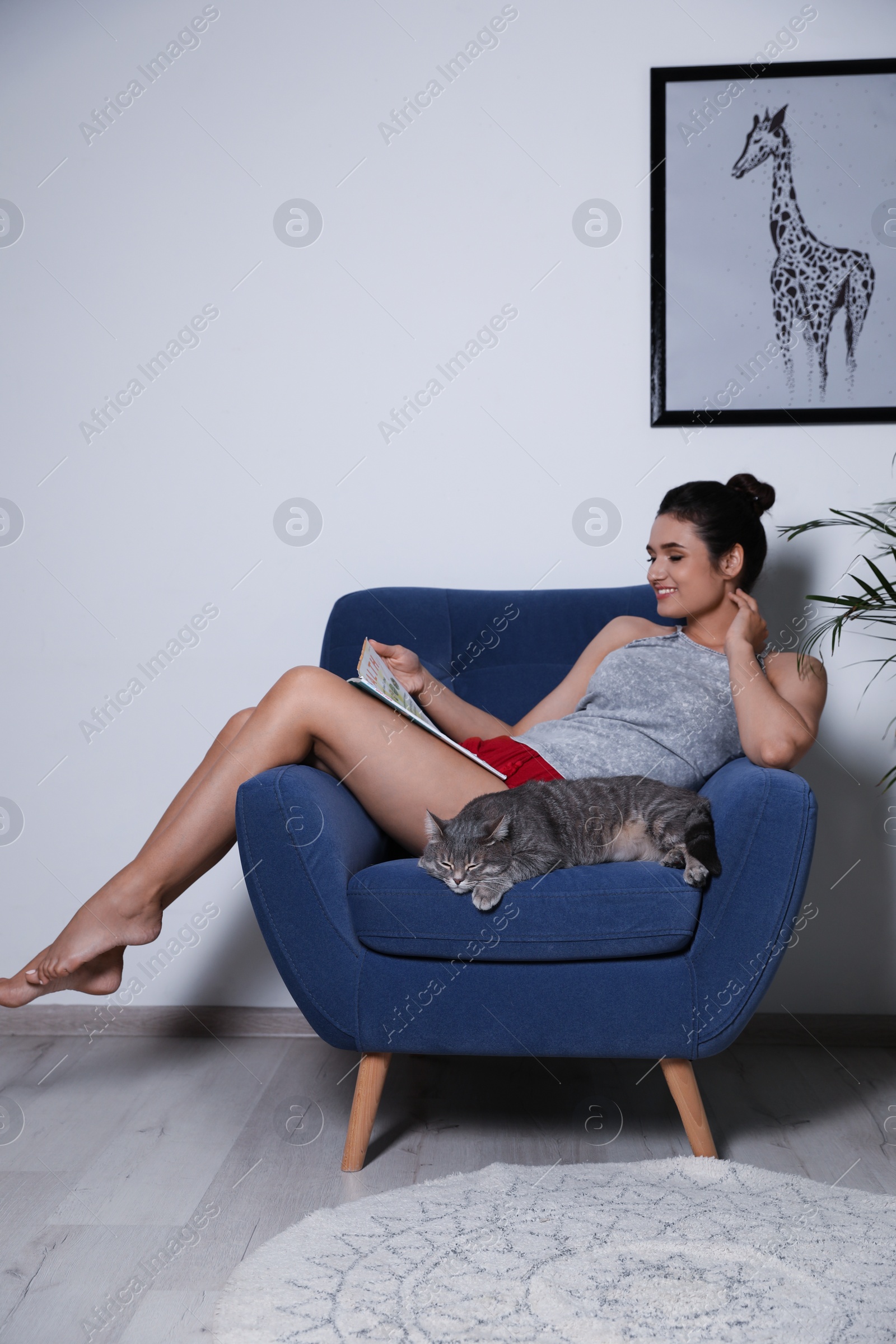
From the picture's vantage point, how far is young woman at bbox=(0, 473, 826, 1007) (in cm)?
165

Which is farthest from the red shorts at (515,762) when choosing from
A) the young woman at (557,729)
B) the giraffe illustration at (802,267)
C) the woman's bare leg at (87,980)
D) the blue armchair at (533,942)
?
the giraffe illustration at (802,267)

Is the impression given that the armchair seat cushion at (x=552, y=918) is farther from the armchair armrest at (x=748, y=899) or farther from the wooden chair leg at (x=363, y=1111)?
the wooden chair leg at (x=363, y=1111)

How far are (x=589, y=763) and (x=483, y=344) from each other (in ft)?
3.82

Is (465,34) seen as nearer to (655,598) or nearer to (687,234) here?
(687,234)

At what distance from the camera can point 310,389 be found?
237 centimetres

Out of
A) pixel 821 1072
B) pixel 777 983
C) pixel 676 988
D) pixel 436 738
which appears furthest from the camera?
pixel 777 983

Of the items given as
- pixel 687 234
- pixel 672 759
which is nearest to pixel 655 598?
pixel 672 759

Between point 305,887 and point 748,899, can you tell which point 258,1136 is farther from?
point 748,899

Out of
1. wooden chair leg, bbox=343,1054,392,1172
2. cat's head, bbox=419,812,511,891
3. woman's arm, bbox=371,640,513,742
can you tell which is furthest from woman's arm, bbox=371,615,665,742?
wooden chair leg, bbox=343,1054,392,1172

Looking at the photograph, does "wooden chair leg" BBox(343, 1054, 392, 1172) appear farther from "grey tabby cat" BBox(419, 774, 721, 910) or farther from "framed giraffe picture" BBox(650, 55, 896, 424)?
"framed giraffe picture" BBox(650, 55, 896, 424)

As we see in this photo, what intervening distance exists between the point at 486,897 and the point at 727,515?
0.96 m

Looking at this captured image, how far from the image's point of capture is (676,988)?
1.50 metres

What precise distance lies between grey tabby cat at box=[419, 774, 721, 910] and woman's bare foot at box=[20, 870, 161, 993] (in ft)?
1.72

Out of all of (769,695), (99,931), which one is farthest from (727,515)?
(99,931)
